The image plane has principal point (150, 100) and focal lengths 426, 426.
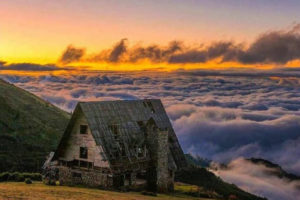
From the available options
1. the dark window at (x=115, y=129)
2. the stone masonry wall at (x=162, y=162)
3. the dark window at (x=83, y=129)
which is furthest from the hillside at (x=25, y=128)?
the dark window at (x=115, y=129)

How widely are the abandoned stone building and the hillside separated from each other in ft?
180

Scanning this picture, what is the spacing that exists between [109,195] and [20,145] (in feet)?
317

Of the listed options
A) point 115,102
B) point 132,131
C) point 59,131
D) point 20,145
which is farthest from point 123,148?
point 59,131

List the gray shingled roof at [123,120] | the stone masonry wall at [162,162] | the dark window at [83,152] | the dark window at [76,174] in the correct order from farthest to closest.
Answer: the stone masonry wall at [162,162] → the dark window at [76,174] → the dark window at [83,152] → the gray shingled roof at [123,120]

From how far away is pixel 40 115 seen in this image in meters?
173

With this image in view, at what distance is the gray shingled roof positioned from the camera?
6025 centimetres

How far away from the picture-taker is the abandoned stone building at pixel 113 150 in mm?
59906

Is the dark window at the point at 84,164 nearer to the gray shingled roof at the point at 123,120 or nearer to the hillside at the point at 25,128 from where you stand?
the gray shingled roof at the point at 123,120

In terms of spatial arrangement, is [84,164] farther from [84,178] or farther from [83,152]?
[84,178]

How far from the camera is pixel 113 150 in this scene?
60.5 metres

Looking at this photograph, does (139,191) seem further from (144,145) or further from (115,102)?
(115,102)

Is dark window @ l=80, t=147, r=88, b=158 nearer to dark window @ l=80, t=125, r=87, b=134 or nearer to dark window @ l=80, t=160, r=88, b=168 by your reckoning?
dark window @ l=80, t=160, r=88, b=168

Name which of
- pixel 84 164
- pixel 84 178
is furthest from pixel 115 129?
pixel 84 178

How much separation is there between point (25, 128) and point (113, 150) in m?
103
